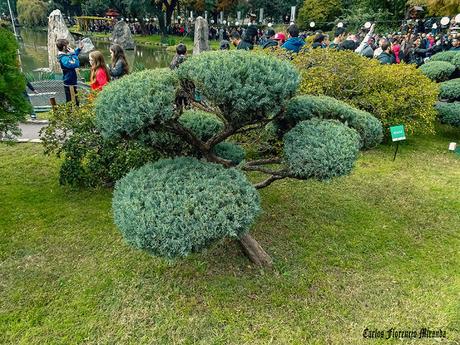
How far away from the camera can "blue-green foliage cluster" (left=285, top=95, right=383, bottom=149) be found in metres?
3.56

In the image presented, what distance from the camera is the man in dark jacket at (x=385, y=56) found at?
9048 mm

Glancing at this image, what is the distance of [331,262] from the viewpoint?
13.0 ft

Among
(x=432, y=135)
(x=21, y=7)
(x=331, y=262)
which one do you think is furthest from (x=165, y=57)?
(x=21, y=7)

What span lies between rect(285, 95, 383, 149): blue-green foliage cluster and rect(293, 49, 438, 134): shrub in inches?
121

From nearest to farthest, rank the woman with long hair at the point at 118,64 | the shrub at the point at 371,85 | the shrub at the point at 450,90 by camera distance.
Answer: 1. the woman with long hair at the point at 118,64
2. the shrub at the point at 371,85
3. the shrub at the point at 450,90

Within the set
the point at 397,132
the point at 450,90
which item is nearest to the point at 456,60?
the point at 450,90

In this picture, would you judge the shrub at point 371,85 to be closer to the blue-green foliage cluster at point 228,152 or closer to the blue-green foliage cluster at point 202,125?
the blue-green foliage cluster at point 228,152

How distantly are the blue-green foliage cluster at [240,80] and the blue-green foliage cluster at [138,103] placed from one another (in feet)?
0.62

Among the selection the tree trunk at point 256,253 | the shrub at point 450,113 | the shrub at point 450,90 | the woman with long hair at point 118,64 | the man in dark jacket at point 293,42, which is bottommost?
the tree trunk at point 256,253

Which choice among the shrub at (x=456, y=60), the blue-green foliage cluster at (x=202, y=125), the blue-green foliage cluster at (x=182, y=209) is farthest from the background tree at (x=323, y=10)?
the blue-green foliage cluster at (x=182, y=209)

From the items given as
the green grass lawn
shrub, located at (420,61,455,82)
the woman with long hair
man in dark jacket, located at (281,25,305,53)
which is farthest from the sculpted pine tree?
shrub, located at (420,61,455,82)

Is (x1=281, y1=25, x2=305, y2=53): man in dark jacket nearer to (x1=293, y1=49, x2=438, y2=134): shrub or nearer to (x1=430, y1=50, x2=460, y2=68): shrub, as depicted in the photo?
(x1=293, y1=49, x2=438, y2=134): shrub

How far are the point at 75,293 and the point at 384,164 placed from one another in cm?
536

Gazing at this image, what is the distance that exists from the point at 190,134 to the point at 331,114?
135cm
